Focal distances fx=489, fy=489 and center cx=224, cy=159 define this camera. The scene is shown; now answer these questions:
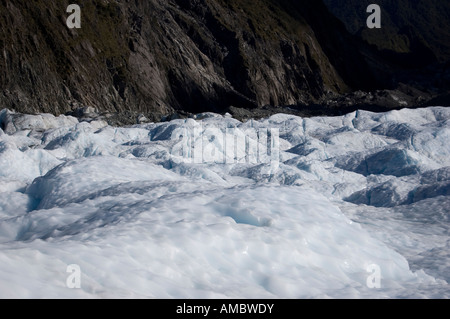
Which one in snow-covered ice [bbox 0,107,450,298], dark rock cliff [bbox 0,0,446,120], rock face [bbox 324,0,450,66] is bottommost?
snow-covered ice [bbox 0,107,450,298]

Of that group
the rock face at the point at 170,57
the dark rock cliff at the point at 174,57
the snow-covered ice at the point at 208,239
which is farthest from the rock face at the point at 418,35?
the snow-covered ice at the point at 208,239

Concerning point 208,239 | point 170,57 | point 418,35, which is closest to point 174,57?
point 170,57

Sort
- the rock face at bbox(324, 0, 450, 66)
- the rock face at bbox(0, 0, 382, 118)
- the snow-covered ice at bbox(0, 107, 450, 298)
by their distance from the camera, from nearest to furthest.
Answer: the snow-covered ice at bbox(0, 107, 450, 298) → the rock face at bbox(0, 0, 382, 118) → the rock face at bbox(324, 0, 450, 66)

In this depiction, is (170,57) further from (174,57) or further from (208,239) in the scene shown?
(208,239)

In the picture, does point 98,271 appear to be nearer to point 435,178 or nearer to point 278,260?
point 278,260

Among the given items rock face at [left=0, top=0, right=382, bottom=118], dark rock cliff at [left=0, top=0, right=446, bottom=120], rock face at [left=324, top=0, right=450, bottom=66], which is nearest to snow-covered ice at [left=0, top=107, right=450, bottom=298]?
dark rock cliff at [left=0, top=0, right=446, bottom=120]

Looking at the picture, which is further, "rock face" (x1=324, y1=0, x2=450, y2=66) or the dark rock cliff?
"rock face" (x1=324, y1=0, x2=450, y2=66)

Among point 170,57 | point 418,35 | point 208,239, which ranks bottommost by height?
point 208,239

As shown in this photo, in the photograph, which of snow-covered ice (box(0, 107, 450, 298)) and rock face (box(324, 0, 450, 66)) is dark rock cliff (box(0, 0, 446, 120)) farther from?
snow-covered ice (box(0, 107, 450, 298))

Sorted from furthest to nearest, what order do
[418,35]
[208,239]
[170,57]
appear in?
[418,35]
[170,57]
[208,239]

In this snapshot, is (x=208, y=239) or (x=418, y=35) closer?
(x=208, y=239)
